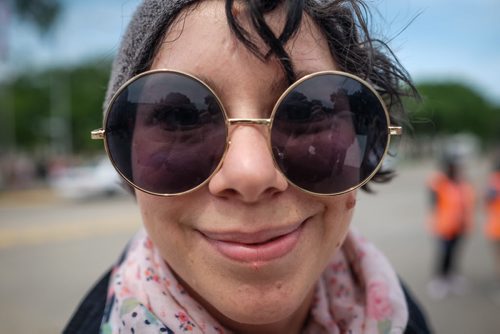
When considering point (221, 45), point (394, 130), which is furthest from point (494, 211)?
point (221, 45)

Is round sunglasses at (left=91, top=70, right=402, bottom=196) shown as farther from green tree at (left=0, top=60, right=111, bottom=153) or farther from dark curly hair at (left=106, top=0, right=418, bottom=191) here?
green tree at (left=0, top=60, right=111, bottom=153)

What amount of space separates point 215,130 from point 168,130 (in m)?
0.12

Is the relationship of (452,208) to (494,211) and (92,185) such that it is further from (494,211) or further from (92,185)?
(92,185)

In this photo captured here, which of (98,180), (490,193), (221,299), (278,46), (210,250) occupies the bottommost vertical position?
(98,180)

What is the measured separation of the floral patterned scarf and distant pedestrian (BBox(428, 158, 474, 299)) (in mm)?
3867

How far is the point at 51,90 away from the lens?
110 ft

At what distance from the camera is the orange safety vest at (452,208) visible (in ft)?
15.9

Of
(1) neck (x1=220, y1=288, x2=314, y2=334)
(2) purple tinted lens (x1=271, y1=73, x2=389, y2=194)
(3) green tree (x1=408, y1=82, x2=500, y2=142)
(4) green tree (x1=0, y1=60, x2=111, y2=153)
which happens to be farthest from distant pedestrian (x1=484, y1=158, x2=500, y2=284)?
(3) green tree (x1=408, y1=82, x2=500, y2=142)

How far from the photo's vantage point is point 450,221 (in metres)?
4.84

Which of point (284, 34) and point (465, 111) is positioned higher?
point (284, 34)

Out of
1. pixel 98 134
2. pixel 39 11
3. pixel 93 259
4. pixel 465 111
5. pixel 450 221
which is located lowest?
pixel 465 111

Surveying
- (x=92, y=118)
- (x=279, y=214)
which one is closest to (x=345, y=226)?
(x=279, y=214)

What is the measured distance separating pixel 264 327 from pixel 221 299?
262 mm

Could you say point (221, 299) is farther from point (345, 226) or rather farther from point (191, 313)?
point (345, 226)
